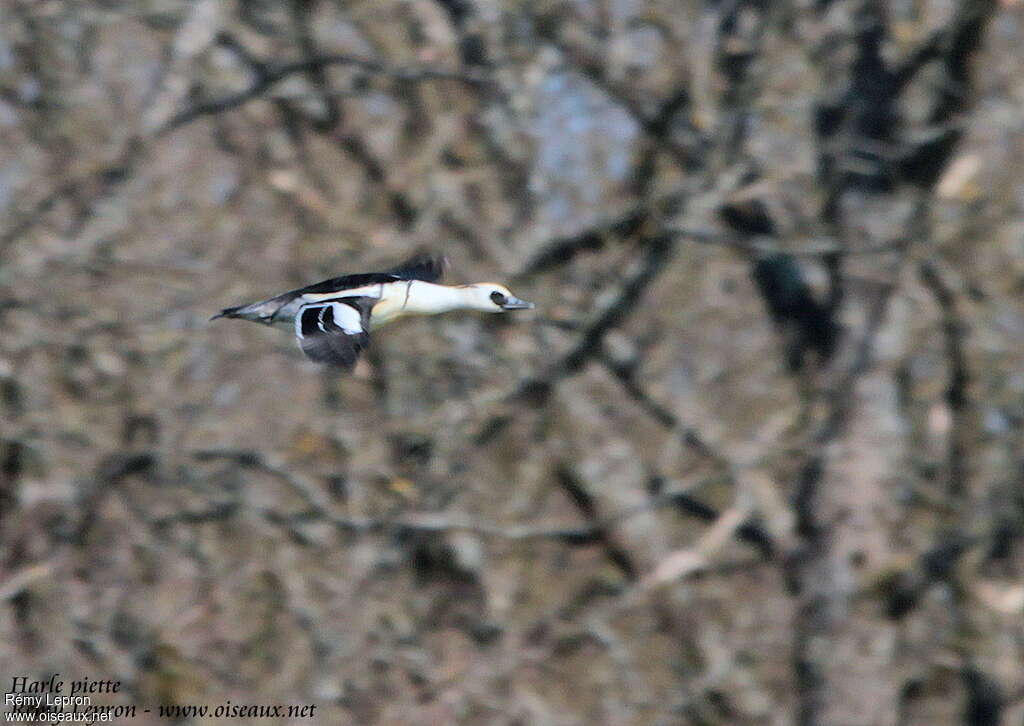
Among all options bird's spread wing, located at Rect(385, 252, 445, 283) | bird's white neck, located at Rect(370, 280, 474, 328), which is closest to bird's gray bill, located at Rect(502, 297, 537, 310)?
bird's white neck, located at Rect(370, 280, 474, 328)

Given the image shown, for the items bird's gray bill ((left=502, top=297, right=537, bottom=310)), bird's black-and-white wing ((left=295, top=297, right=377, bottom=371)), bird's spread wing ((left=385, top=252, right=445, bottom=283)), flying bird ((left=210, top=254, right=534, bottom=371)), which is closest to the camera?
bird's black-and-white wing ((left=295, top=297, right=377, bottom=371))

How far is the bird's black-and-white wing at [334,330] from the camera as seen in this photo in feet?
13.5

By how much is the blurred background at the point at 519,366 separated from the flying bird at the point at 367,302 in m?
1.94

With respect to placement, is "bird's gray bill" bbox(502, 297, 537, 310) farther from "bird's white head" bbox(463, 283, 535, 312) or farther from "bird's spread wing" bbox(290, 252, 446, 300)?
"bird's spread wing" bbox(290, 252, 446, 300)

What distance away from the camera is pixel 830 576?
8375 millimetres

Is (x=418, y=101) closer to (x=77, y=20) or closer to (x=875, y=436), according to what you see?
(x=77, y=20)

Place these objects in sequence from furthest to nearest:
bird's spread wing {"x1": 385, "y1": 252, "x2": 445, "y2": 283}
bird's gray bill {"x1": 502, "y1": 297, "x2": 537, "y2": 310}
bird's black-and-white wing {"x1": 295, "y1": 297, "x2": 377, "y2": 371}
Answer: bird's spread wing {"x1": 385, "y1": 252, "x2": 445, "y2": 283} → bird's gray bill {"x1": 502, "y1": 297, "x2": 537, "y2": 310} → bird's black-and-white wing {"x1": 295, "y1": 297, "x2": 377, "y2": 371}

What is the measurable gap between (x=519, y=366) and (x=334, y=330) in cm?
359

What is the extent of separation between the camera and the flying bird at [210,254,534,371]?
14.6 ft

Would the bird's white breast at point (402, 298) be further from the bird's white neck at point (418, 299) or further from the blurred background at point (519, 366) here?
the blurred background at point (519, 366)

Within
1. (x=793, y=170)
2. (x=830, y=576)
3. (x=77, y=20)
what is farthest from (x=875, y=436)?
(x=77, y=20)

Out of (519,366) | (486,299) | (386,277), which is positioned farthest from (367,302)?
(519,366)

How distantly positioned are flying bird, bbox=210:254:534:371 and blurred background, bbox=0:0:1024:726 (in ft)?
6.36

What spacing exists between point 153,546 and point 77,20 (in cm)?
258
